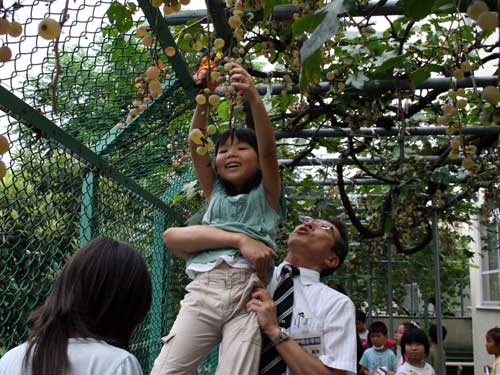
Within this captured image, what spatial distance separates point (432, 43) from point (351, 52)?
18.9 inches

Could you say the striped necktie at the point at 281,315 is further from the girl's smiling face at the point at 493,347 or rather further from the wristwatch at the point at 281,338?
the girl's smiling face at the point at 493,347

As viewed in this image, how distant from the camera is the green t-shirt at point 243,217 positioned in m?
1.76

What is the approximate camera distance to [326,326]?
5.73ft

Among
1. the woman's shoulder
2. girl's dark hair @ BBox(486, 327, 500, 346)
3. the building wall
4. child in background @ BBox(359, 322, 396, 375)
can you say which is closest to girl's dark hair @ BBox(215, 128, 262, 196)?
the woman's shoulder

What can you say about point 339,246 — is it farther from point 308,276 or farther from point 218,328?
point 218,328

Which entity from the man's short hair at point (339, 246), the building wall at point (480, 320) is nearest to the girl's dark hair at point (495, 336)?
the man's short hair at point (339, 246)

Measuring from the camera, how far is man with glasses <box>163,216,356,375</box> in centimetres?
167

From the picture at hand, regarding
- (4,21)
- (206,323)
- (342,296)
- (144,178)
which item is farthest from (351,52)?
(4,21)

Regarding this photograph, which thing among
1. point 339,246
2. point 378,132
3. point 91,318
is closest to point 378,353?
point 378,132

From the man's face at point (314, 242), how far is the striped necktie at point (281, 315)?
0.22 feet

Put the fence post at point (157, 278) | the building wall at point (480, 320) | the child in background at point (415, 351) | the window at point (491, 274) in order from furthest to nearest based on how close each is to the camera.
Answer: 1. the building wall at point (480, 320)
2. the window at point (491, 274)
3. the child in background at point (415, 351)
4. the fence post at point (157, 278)

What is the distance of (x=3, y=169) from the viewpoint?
0.77 metres

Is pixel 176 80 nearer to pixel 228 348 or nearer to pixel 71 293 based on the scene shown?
pixel 228 348

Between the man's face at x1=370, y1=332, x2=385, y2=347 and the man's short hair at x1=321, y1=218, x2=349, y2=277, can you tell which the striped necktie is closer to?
the man's short hair at x1=321, y1=218, x2=349, y2=277
